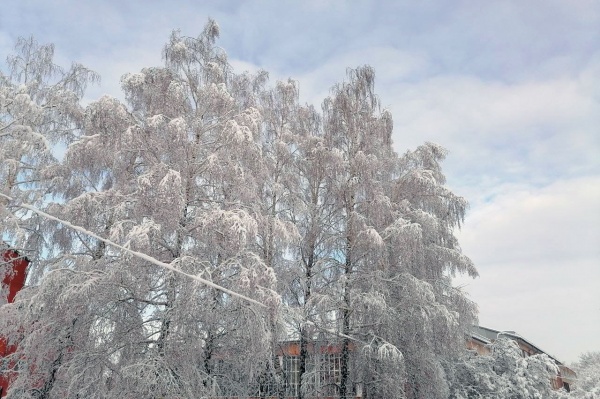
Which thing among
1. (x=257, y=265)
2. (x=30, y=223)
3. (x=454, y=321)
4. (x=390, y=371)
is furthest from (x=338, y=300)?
(x=30, y=223)

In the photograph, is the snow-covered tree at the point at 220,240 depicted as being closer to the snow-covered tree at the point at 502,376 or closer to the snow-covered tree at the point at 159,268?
the snow-covered tree at the point at 159,268

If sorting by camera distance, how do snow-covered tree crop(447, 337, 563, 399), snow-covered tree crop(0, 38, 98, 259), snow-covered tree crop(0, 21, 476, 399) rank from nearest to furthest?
snow-covered tree crop(0, 21, 476, 399) < snow-covered tree crop(0, 38, 98, 259) < snow-covered tree crop(447, 337, 563, 399)

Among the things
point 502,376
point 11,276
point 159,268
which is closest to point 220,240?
point 159,268

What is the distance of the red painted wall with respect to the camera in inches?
535

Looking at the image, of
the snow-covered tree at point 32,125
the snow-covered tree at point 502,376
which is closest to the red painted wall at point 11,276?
the snow-covered tree at point 32,125

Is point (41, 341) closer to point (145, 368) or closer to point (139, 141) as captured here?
point (145, 368)

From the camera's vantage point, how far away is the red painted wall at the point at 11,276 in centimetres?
1359

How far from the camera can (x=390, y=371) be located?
13.2m

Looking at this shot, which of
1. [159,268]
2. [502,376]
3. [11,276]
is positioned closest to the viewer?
[159,268]

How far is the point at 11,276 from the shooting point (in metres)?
14.0

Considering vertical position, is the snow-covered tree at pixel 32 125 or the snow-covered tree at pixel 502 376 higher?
the snow-covered tree at pixel 32 125

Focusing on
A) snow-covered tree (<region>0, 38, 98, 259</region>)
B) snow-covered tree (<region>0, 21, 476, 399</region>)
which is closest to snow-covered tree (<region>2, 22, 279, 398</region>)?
snow-covered tree (<region>0, 21, 476, 399</region>)

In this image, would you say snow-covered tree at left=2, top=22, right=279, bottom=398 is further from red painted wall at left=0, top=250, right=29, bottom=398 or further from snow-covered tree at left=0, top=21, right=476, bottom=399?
red painted wall at left=0, top=250, right=29, bottom=398

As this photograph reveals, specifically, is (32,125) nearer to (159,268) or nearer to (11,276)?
(11,276)
